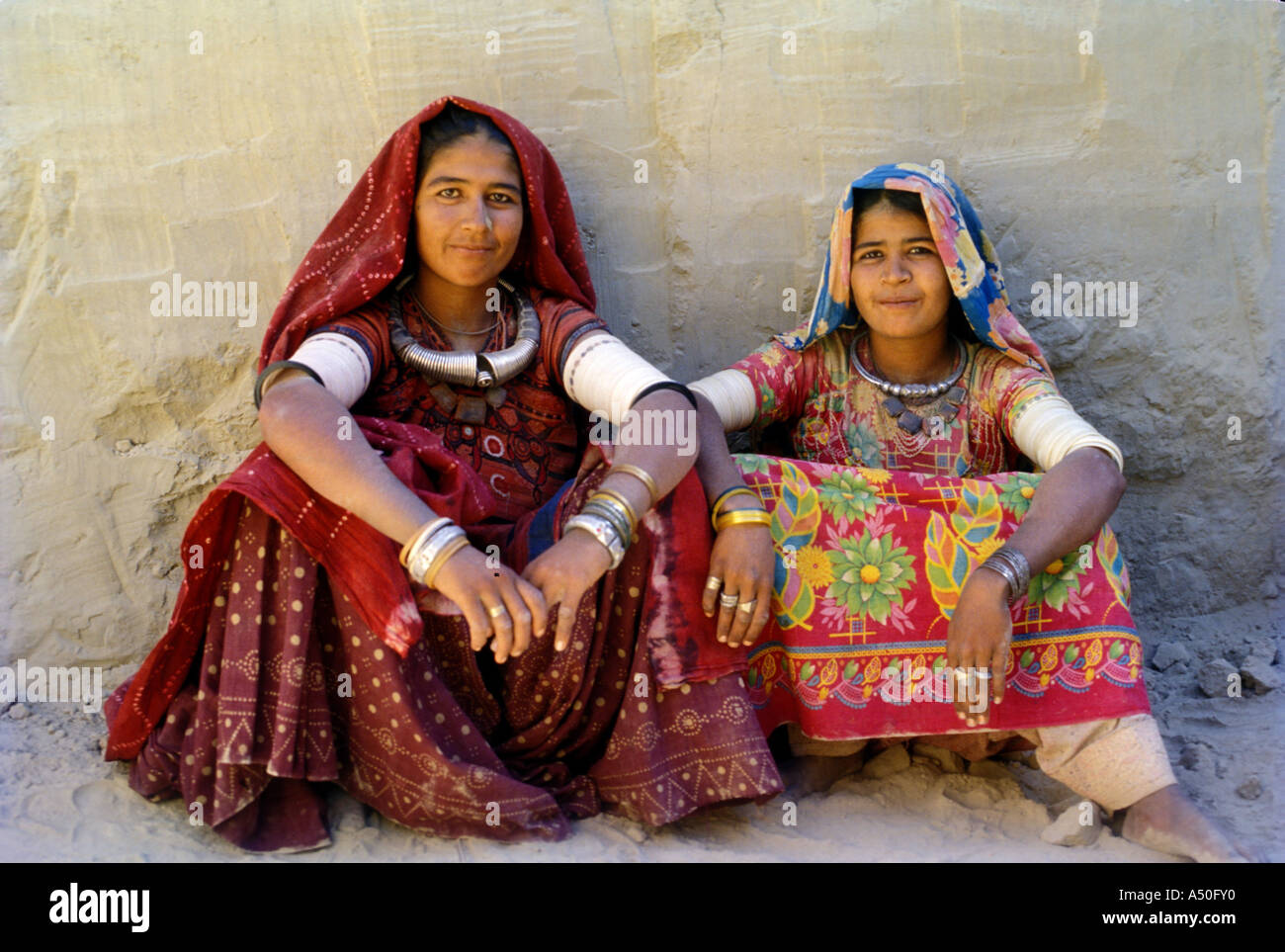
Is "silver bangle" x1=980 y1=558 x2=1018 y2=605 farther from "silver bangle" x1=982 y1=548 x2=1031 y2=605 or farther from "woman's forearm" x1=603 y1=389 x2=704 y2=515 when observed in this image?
"woman's forearm" x1=603 y1=389 x2=704 y2=515

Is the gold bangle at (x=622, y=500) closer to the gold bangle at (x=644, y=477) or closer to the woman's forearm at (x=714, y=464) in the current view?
the gold bangle at (x=644, y=477)

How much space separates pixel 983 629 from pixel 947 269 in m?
1.03

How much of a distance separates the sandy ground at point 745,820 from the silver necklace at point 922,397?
2.93 feet

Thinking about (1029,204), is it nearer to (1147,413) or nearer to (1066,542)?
(1147,413)

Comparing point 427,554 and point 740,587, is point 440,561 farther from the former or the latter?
point 740,587

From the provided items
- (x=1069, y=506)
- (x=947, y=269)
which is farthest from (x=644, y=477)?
(x=947, y=269)

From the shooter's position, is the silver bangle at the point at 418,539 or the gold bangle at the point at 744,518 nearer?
the silver bangle at the point at 418,539

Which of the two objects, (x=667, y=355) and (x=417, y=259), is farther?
(x=667, y=355)

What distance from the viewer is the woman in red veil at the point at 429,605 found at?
9.36ft

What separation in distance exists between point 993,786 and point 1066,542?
672mm

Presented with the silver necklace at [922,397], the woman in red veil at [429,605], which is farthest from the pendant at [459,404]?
the silver necklace at [922,397]

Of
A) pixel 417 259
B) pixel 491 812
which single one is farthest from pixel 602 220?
pixel 491 812

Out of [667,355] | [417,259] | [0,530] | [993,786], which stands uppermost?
[417,259]

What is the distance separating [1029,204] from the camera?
408cm
